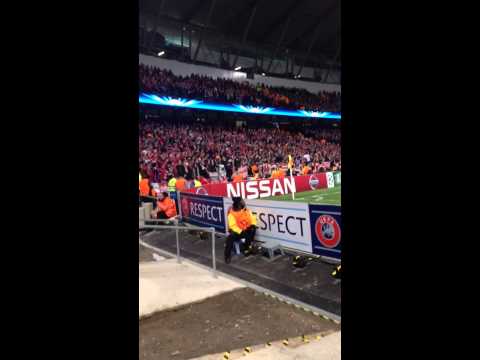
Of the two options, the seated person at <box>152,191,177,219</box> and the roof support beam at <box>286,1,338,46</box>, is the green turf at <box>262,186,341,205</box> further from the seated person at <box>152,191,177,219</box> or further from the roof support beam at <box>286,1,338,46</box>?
the roof support beam at <box>286,1,338,46</box>

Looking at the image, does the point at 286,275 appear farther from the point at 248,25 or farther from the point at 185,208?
the point at 248,25

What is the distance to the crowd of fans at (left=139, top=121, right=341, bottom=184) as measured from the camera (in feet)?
66.0

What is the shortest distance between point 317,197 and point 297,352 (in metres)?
13.3

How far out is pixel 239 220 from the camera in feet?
30.6

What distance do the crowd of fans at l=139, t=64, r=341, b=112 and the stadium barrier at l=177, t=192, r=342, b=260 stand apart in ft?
61.4

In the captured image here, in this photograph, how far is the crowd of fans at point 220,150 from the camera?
66.0 feet

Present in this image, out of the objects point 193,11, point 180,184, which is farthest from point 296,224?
point 193,11

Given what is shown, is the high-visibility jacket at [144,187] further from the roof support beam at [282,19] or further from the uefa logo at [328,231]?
the roof support beam at [282,19]

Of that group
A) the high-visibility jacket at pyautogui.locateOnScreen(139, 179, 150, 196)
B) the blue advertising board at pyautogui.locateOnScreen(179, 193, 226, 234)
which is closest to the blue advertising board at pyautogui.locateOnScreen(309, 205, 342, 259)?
the blue advertising board at pyautogui.locateOnScreen(179, 193, 226, 234)

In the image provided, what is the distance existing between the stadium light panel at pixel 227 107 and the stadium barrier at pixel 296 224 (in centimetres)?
1707

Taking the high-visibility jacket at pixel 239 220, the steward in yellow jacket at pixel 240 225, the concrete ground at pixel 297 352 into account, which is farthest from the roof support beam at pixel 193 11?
the concrete ground at pixel 297 352

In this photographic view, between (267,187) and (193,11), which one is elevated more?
(193,11)
